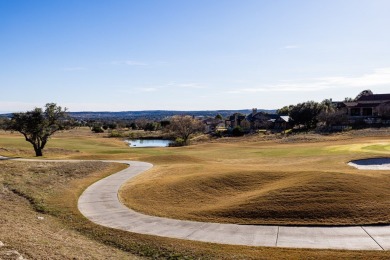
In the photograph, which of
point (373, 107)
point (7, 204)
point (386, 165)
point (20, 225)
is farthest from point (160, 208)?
point (373, 107)

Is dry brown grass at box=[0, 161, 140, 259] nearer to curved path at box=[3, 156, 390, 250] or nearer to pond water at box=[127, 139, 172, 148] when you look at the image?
curved path at box=[3, 156, 390, 250]

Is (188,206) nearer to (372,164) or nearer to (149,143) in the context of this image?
(372,164)

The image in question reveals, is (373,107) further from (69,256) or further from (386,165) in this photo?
(69,256)

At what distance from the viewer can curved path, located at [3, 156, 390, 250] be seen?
12.6 meters

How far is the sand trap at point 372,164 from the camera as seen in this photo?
1109 inches

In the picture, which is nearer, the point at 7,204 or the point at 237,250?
the point at 237,250

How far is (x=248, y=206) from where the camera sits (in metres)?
16.6

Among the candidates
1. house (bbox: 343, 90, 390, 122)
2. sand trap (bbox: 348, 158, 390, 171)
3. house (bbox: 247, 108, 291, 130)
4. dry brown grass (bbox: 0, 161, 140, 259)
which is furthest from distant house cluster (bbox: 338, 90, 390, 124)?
dry brown grass (bbox: 0, 161, 140, 259)

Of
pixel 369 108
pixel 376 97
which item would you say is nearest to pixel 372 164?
pixel 369 108

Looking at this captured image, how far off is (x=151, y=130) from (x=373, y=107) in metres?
63.8

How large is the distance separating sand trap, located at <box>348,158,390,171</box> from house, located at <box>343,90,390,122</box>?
5476cm

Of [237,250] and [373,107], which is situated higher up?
[373,107]

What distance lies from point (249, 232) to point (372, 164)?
63.7ft

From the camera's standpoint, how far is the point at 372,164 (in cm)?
2950
